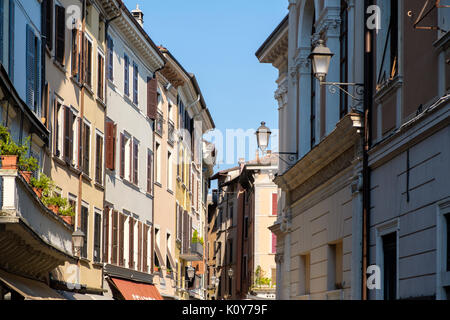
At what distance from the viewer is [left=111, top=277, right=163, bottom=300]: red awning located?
32.1 meters

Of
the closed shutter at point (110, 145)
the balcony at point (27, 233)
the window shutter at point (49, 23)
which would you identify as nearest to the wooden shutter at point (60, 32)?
the window shutter at point (49, 23)

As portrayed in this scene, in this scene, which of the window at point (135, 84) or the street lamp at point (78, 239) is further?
the window at point (135, 84)

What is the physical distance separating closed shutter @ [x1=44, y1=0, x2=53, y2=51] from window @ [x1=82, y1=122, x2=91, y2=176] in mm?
4396

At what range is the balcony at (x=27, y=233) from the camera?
14.2 meters

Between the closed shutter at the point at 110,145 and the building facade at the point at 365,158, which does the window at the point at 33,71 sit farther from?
the closed shutter at the point at 110,145

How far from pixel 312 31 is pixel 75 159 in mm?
7596

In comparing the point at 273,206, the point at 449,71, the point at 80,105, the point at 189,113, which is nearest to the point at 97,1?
the point at 80,105

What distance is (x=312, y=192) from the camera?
24359mm

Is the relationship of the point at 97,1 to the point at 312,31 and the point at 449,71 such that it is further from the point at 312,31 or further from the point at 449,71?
the point at 449,71

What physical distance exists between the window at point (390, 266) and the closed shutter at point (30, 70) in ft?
26.5

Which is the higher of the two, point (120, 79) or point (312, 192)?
point (120, 79)

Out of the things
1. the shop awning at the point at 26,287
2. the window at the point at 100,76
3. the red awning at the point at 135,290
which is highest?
the window at the point at 100,76

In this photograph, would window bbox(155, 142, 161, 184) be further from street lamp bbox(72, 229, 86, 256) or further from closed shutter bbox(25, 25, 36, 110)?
closed shutter bbox(25, 25, 36, 110)
